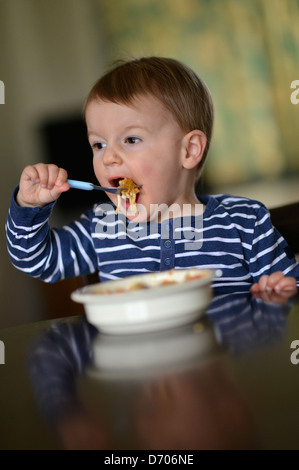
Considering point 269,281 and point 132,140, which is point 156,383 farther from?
point 132,140

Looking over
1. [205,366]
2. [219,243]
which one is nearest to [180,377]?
[205,366]

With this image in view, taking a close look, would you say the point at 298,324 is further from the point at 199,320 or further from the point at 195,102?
the point at 195,102

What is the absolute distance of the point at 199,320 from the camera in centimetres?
79

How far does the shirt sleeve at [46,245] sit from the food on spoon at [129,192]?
0.15 m

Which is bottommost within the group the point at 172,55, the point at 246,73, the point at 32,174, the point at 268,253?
the point at 268,253

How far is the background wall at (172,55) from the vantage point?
4438 mm

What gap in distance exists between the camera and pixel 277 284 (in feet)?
3.26

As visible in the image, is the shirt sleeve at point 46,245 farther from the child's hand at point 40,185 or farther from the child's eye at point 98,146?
the child's eye at point 98,146

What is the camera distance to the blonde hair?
1344 millimetres

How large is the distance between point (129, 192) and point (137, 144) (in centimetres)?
12

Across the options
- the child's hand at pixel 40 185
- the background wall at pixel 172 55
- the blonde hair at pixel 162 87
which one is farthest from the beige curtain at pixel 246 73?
the child's hand at pixel 40 185

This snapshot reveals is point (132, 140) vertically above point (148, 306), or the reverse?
point (132, 140)

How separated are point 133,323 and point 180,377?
183 millimetres

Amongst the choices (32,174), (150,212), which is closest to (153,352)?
(32,174)
